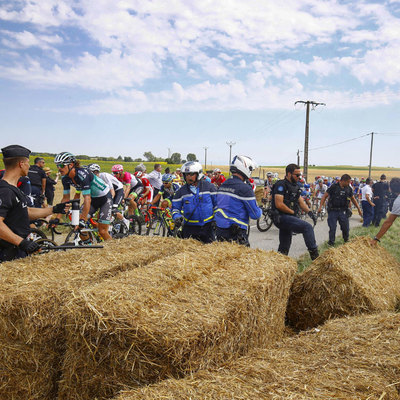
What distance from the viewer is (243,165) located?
5.32 m

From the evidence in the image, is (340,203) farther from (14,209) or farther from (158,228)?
Answer: (14,209)

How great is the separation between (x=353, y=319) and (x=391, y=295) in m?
1.79

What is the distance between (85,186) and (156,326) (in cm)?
439

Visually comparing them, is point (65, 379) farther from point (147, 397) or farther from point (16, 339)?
point (147, 397)

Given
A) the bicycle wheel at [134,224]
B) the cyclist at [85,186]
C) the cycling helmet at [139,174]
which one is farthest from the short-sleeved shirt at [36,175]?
the cyclist at [85,186]

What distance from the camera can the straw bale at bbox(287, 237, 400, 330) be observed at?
4.26 meters

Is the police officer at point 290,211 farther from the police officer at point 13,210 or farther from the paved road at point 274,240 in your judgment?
the police officer at point 13,210

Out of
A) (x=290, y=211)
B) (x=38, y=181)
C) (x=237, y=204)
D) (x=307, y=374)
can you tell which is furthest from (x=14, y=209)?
(x=38, y=181)

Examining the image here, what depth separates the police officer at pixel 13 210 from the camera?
356cm

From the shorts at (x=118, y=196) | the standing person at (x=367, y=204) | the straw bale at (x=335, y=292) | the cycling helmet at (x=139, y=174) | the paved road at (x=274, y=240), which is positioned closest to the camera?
the straw bale at (x=335, y=292)

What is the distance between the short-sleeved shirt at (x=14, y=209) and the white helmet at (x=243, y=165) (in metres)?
2.79

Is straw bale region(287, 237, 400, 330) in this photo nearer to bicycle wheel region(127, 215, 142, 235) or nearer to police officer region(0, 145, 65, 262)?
police officer region(0, 145, 65, 262)

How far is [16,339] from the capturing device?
2746 mm

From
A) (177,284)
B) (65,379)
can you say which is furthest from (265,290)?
(65,379)
